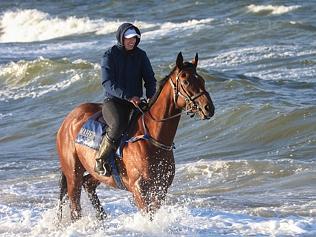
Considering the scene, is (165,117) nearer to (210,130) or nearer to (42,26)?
(210,130)

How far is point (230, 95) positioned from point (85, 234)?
11995 mm

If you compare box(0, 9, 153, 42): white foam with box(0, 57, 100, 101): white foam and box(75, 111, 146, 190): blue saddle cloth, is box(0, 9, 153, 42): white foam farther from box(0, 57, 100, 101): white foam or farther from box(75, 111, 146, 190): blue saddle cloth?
box(75, 111, 146, 190): blue saddle cloth

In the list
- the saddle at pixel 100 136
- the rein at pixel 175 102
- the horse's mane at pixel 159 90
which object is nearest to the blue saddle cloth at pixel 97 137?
the saddle at pixel 100 136

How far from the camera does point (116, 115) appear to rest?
28.7 feet

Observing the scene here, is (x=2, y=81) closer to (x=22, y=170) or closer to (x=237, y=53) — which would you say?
(x=237, y=53)

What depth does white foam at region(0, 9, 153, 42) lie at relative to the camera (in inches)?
1715

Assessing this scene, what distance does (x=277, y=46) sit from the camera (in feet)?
94.9

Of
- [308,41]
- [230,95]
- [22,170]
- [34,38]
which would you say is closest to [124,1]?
[34,38]

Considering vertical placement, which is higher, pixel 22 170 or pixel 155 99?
pixel 155 99

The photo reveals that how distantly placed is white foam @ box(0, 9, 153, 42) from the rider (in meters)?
31.6

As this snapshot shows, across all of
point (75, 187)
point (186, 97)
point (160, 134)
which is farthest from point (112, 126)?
point (75, 187)

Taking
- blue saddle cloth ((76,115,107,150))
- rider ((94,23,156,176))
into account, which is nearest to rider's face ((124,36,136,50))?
rider ((94,23,156,176))

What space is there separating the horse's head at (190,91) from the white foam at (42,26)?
3228 centimetres

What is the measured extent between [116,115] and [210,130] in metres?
8.67
